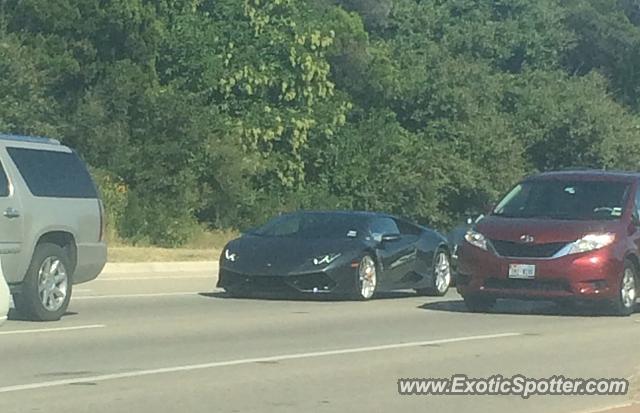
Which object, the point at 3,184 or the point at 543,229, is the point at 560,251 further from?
the point at 3,184

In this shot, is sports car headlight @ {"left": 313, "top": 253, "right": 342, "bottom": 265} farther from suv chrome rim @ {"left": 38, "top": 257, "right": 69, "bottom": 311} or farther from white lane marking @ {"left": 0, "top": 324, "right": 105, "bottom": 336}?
white lane marking @ {"left": 0, "top": 324, "right": 105, "bottom": 336}

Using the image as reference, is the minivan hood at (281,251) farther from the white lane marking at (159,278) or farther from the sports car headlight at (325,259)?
the white lane marking at (159,278)

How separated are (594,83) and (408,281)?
3444 cm

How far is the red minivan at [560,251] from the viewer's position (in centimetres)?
1766

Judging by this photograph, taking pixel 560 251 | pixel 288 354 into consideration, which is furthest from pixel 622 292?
pixel 288 354

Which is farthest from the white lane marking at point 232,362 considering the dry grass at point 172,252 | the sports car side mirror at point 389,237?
the dry grass at point 172,252

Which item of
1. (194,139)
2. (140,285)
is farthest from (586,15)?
(140,285)

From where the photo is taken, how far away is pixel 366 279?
2036 centimetres

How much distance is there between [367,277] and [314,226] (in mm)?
1102

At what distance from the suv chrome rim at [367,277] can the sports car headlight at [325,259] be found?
438mm

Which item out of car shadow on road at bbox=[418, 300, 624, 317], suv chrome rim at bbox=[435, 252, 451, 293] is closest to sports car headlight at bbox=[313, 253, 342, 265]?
car shadow on road at bbox=[418, 300, 624, 317]

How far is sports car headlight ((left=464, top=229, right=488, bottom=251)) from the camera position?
18.0m

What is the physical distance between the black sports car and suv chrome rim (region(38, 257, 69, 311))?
3.57 meters

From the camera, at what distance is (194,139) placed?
133 ft
